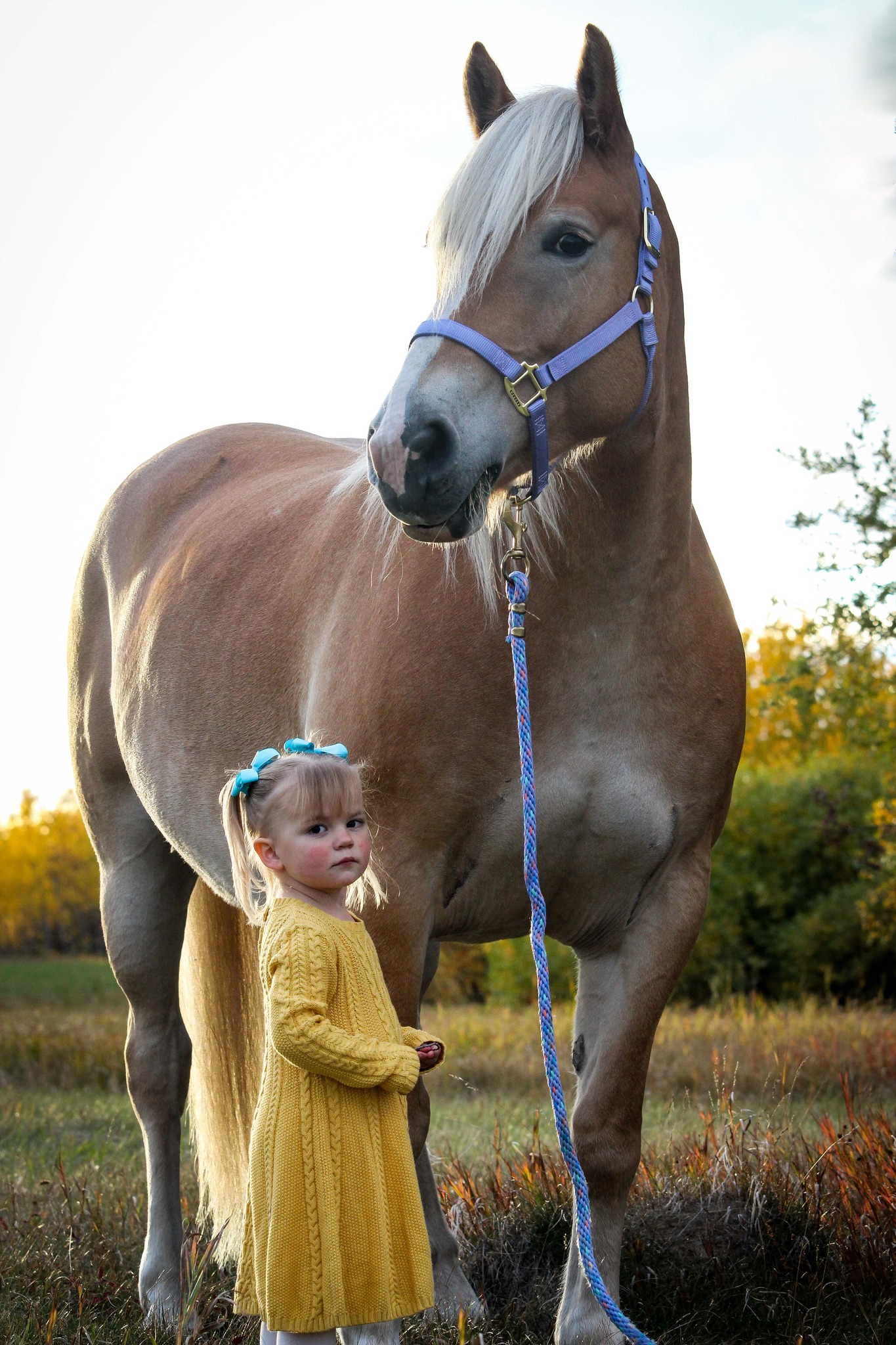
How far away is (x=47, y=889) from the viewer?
832 inches

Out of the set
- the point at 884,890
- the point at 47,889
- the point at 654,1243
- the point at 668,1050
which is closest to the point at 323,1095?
the point at 654,1243

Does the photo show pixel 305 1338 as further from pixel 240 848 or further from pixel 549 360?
pixel 549 360

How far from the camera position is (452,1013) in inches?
357

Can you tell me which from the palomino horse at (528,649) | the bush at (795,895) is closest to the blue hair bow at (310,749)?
the palomino horse at (528,649)

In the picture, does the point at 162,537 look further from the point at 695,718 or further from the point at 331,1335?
the point at 331,1335

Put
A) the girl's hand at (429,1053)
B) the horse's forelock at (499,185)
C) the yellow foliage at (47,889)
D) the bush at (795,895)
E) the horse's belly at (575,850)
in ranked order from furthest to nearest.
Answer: the yellow foliage at (47,889)
the bush at (795,895)
the horse's belly at (575,850)
the horse's forelock at (499,185)
the girl's hand at (429,1053)

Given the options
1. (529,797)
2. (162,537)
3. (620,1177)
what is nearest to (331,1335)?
(620,1177)

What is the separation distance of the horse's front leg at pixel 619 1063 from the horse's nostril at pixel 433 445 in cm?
106

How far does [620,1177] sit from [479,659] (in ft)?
3.53

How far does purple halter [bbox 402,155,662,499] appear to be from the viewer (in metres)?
2.03

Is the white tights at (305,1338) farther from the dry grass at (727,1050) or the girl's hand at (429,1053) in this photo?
the dry grass at (727,1050)

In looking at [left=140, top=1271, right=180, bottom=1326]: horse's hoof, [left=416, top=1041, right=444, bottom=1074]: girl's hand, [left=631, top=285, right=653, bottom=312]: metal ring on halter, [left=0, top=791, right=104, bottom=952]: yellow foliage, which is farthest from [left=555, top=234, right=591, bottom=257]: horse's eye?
[left=0, top=791, right=104, bottom=952]: yellow foliage

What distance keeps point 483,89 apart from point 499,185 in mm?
416

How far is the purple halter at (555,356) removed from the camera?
2025mm
